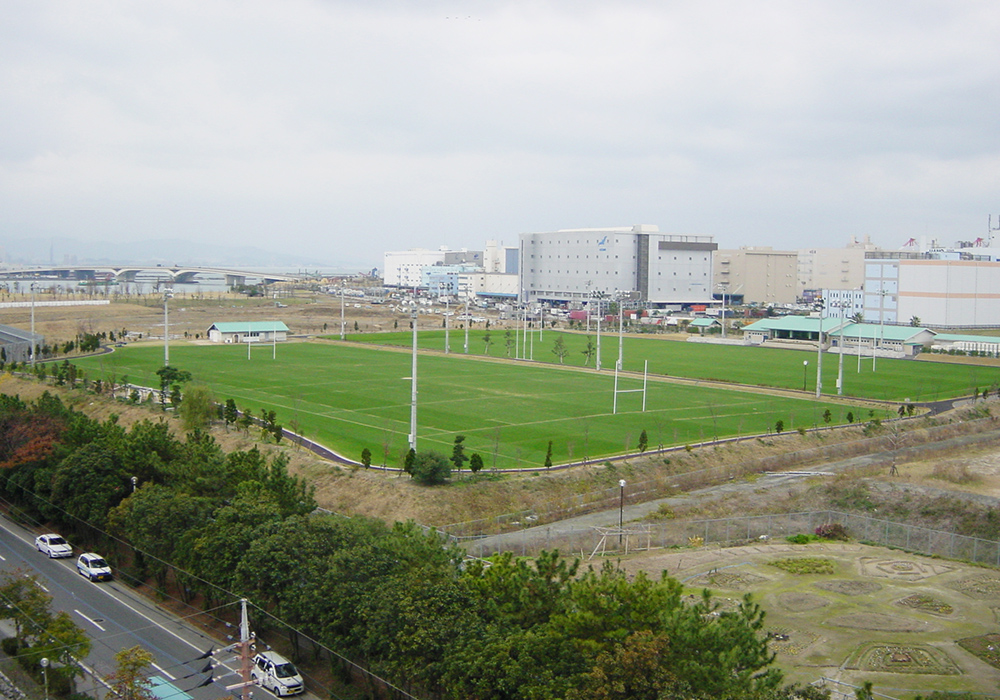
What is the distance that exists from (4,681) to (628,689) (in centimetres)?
1240

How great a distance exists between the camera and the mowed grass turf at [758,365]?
196ft

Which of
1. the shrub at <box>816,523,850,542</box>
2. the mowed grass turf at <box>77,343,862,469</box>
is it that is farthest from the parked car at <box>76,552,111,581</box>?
the shrub at <box>816,523,850,542</box>

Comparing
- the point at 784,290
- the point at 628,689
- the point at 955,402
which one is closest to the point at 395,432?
the point at 628,689

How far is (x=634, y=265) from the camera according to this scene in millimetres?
137250

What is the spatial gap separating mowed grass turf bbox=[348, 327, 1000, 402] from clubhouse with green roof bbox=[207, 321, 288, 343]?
8.53 metres

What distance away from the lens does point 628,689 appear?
539 inches

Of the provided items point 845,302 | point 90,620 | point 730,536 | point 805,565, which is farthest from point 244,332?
point 845,302

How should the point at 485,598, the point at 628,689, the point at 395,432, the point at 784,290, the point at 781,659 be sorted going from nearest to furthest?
the point at 628,689 → the point at 485,598 → the point at 781,659 → the point at 395,432 → the point at 784,290

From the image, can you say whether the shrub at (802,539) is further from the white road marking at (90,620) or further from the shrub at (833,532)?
the white road marking at (90,620)

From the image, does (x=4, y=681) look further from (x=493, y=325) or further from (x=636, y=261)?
(x=636, y=261)

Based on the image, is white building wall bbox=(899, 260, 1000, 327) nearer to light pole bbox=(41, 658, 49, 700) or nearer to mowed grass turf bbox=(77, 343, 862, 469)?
mowed grass turf bbox=(77, 343, 862, 469)

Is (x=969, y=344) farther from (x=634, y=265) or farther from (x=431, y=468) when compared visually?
(x=431, y=468)

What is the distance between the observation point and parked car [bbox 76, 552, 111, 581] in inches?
968

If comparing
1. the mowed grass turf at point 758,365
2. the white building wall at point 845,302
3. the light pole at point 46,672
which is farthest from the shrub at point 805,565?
the white building wall at point 845,302
